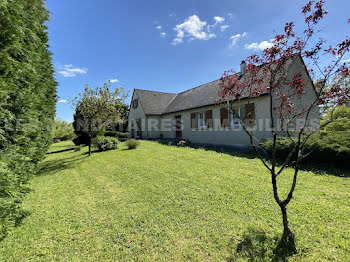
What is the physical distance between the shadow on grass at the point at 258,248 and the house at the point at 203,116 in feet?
7.93

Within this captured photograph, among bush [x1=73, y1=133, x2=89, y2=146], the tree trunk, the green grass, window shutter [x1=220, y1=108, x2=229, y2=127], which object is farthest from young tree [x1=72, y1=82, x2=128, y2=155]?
the tree trunk

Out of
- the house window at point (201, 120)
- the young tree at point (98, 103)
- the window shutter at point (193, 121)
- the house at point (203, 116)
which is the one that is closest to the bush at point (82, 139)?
the young tree at point (98, 103)

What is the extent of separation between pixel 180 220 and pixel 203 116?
35.4ft

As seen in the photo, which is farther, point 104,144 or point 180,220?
point 104,144

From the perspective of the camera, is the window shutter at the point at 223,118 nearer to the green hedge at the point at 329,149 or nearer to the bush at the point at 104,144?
the green hedge at the point at 329,149

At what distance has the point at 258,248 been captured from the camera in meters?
2.20

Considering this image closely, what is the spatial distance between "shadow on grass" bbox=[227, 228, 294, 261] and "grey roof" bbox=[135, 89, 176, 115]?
16722mm

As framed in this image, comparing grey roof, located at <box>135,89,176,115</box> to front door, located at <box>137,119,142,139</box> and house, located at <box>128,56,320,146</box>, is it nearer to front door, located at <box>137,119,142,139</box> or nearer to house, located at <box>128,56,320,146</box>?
house, located at <box>128,56,320,146</box>

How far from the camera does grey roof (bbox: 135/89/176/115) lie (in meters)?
18.7

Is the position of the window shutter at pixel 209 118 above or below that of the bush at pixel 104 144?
above

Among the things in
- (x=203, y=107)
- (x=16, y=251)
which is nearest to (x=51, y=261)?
(x=16, y=251)

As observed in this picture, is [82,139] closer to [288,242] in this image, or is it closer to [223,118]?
[223,118]

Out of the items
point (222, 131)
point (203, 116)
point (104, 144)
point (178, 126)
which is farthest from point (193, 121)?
point (104, 144)

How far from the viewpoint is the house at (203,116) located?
937 centimetres
